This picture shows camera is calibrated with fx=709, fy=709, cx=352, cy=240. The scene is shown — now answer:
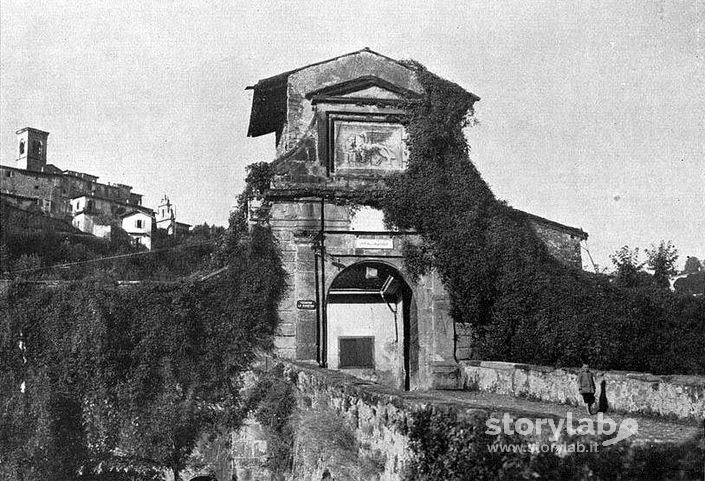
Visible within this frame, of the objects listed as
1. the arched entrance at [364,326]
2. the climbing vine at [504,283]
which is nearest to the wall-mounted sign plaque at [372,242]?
the climbing vine at [504,283]

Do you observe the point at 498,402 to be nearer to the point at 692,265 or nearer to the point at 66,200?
the point at 692,265

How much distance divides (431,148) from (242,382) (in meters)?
7.40

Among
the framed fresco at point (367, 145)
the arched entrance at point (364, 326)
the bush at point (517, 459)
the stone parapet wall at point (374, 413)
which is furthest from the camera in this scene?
the arched entrance at point (364, 326)

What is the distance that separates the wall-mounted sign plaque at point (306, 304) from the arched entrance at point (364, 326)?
5033 mm

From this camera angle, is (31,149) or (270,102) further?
(31,149)

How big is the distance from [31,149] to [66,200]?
676cm

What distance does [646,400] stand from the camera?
402 inches

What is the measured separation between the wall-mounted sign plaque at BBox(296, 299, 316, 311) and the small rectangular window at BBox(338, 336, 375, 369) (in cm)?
653

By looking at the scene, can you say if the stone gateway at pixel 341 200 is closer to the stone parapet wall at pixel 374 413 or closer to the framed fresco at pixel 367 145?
the framed fresco at pixel 367 145

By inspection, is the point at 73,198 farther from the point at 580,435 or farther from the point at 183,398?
the point at 580,435

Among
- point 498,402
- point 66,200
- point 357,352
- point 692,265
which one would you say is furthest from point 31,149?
point 498,402

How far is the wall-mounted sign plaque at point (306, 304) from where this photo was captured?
16953mm

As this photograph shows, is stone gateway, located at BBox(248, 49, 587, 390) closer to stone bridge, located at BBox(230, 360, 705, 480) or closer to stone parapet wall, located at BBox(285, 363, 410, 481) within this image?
stone bridge, located at BBox(230, 360, 705, 480)

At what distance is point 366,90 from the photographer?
60.3ft
